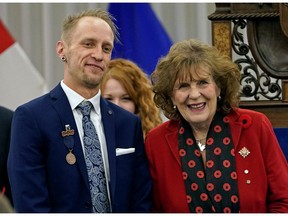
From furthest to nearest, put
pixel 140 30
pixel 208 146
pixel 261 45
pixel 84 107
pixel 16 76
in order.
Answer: pixel 140 30
pixel 16 76
pixel 261 45
pixel 208 146
pixel 84 107

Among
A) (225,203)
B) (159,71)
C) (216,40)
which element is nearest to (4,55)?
(216,40)

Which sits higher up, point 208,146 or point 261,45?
Result: point 261,45

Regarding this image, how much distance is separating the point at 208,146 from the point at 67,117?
546mm

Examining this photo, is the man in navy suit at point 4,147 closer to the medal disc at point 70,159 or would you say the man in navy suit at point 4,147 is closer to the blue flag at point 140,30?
the medal disc at point 70,159

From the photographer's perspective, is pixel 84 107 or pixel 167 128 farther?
pixel 167 128

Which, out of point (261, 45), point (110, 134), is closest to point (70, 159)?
point (110, 134)

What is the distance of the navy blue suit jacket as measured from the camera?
2750mm

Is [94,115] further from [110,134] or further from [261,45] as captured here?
[261,45]

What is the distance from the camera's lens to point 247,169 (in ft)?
9.62

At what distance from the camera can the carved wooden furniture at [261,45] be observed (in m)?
3.64

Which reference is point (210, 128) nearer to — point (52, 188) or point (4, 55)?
point (52, 188)

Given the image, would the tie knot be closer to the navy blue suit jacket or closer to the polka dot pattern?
the navy blue suit jacket

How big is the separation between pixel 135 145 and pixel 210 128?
11.7 inches

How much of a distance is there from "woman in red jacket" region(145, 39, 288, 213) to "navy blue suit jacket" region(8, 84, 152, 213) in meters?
0.17
